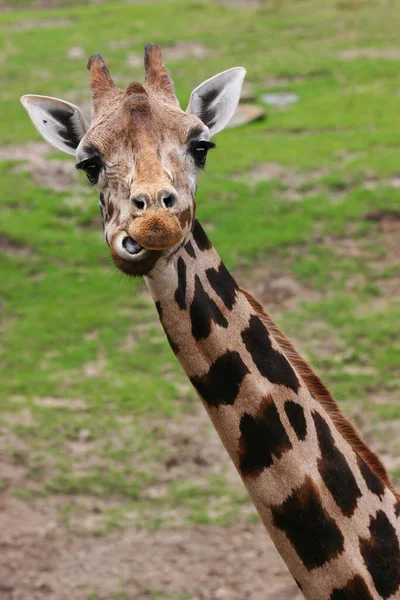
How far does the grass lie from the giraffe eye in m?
4.41

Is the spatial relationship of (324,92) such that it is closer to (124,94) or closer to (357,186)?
(357,186)

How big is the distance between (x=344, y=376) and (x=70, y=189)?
22.8 ft

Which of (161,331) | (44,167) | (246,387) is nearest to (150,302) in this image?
(161,331)

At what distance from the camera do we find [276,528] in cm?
461

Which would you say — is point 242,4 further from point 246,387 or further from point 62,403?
point 246,387

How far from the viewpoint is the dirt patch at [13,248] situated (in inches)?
533

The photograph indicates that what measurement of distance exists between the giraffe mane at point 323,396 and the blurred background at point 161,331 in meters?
0.85

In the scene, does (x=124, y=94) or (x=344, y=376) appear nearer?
(x=124, y=94)

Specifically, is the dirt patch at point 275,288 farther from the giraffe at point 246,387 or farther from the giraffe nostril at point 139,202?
the giraffe nostril at point 139,202

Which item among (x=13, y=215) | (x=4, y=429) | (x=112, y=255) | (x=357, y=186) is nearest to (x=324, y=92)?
(x=357, y=186)

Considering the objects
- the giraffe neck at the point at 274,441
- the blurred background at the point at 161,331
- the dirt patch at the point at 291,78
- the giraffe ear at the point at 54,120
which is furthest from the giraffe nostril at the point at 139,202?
the dirt patch at the point at 291,78

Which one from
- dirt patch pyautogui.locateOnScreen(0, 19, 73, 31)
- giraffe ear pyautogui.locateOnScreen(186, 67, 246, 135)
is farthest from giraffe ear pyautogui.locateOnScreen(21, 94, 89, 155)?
dirt patch pyautogui.locateOnScreen(0, 19, 73, 31)

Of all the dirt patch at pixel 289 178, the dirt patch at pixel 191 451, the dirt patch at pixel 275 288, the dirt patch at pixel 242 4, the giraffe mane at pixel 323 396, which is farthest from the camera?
the dirt patch at pixel 242 4

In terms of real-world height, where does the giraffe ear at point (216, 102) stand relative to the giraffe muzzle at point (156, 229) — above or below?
above
